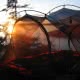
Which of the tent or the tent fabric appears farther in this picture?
the tent fabric

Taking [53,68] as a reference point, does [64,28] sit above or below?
above

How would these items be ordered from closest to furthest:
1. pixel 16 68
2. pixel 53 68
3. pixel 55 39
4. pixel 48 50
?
1. pixel 16 68
2. pixel 53 68
3. pixel 48 50
4. pixel 55 39

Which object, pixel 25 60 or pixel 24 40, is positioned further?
pixel 24 40

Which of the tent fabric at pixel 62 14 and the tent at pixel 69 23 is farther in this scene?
the tent fabric at pixel 62 14

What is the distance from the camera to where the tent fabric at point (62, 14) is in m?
13.7

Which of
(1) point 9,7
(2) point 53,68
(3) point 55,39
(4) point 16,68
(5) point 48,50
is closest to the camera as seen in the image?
(4) point 16,68

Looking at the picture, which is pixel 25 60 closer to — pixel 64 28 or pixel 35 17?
pixel 35 17

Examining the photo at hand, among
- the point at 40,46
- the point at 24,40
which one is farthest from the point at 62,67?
the point at 24,40

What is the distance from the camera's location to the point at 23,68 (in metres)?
10.0

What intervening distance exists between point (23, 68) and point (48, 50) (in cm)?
154

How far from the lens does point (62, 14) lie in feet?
49.0

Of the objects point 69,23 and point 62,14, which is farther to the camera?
point 62,14

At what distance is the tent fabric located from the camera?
1372 cm

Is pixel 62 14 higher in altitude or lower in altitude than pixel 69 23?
higher
